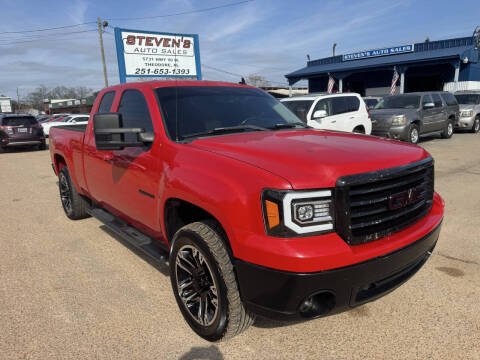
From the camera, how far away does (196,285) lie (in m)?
2.61

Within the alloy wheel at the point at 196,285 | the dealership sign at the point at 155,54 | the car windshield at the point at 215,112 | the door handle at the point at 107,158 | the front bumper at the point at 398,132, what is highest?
the dealership sign at the point at 155,54

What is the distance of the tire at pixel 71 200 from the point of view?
5.08 meters

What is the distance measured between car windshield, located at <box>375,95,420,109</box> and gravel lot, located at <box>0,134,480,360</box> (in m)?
8.81

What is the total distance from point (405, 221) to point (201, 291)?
148 centimetres

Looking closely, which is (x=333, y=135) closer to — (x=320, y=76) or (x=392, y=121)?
(x=392, y=121)

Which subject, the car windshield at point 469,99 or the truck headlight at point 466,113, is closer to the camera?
the truck headlight at point 466,113

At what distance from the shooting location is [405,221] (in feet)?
7.93

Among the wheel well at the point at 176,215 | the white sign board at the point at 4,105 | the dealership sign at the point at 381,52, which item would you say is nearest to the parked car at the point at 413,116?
the wheel well at the point at 176,215

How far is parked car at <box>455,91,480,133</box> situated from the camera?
16172mm

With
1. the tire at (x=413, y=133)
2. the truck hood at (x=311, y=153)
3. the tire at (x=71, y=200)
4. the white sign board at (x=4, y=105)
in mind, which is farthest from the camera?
the white sign board at (x=4, y=105)

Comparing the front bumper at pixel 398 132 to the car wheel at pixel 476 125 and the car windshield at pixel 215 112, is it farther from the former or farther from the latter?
the car windshield at pixel 215 112

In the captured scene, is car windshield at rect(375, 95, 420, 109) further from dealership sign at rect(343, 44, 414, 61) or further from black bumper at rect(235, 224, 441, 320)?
dealership sign at rect(343, 44, 414, 61)

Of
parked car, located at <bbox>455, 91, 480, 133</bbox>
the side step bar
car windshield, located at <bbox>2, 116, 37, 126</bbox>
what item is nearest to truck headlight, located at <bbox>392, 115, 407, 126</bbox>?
parked car, located at <bbox>455, 91, 480, 133</bbox>

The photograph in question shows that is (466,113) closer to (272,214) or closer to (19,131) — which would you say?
(272,214)
